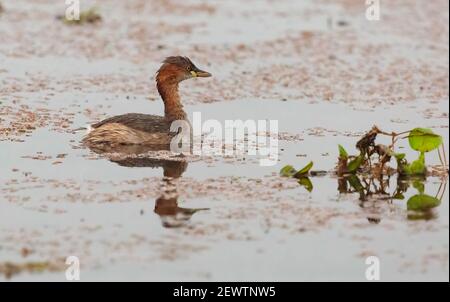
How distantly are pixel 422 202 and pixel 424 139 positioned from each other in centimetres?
114

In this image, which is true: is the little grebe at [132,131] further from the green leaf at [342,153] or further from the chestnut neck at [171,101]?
the green leaf at [342,153]

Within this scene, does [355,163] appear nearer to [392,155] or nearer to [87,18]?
[392,155]

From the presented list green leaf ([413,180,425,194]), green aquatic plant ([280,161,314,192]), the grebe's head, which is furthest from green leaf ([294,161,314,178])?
Answer: the grebe's head

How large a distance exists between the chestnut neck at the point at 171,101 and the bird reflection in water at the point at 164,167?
0.70m

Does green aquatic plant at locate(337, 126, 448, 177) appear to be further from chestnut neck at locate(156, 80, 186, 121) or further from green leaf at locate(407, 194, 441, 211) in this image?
chestnut neck at locate(156, 80, 186, 121)

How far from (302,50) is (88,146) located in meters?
8.11

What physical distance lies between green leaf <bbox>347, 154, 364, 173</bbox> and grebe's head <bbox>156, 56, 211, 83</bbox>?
118 inches

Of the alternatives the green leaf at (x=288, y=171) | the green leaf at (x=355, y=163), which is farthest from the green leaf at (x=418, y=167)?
the green leaf at (x=288, y=171)

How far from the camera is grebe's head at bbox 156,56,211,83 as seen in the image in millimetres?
13312

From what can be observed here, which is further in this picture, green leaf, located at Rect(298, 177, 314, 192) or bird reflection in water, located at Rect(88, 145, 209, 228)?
green leaf, located at Rect(298, 177, 314, 192)

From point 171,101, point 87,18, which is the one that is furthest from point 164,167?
point 87,18

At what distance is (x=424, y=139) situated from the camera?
11.0 m

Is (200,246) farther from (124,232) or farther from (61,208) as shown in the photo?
(61,208)
